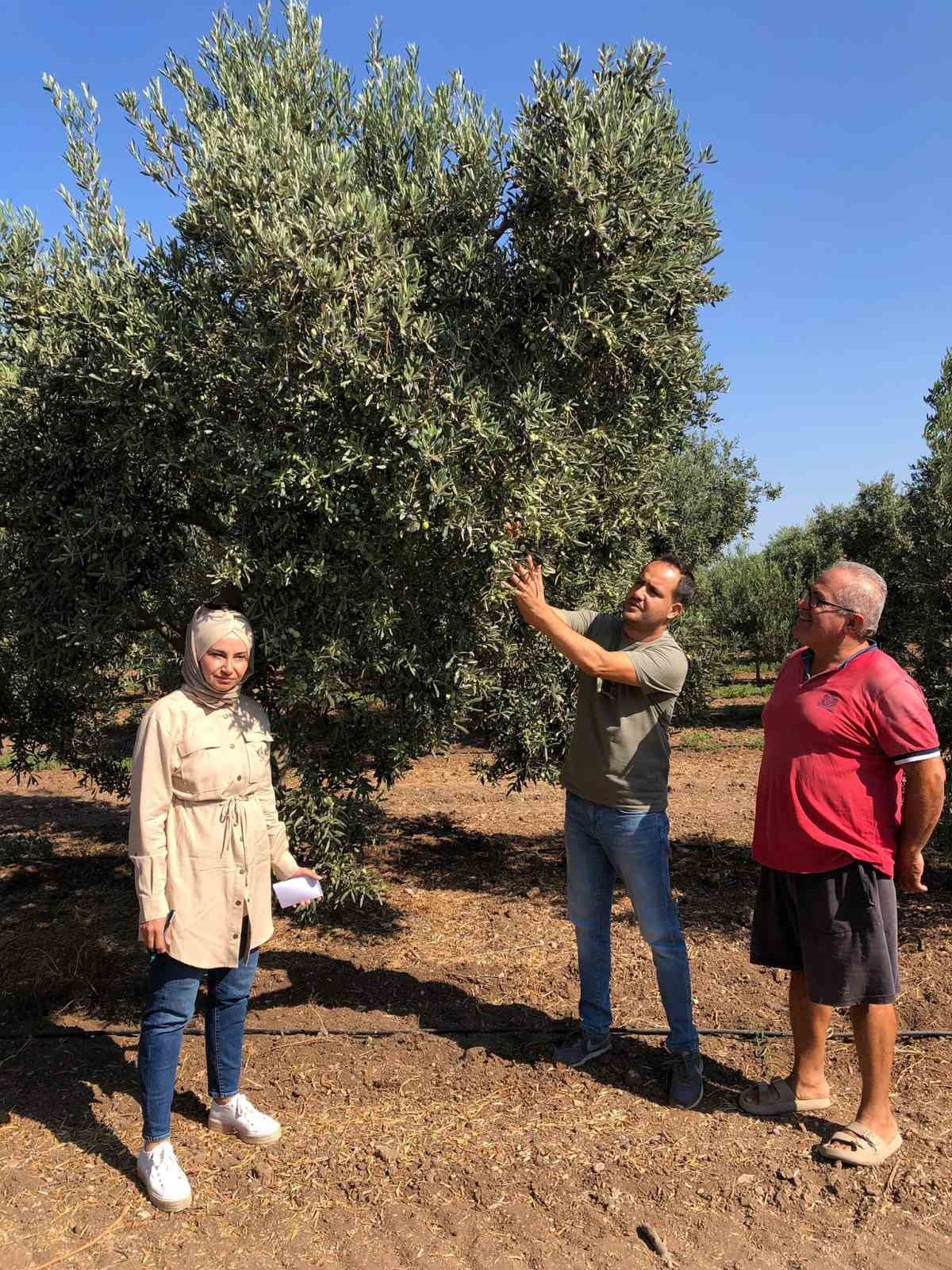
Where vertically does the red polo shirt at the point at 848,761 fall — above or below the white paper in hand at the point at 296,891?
above

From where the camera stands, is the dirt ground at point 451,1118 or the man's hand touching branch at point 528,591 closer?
the dirt ground at point 451,1118

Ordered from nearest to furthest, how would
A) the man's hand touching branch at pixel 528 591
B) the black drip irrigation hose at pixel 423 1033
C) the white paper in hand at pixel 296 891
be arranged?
the white paper in hand at pixel 296 891, the man's hand touching branch at pixel 528 591, the black drip irrigation hose at pixel 423 1033

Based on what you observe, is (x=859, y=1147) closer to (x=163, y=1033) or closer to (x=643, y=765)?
(x=643, y=765)

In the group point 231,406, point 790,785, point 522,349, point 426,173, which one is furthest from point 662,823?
point 426,173

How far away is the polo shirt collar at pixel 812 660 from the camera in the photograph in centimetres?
374

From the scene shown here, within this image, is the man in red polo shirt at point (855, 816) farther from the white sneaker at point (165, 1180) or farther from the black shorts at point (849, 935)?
the white sneaker at point (165, 1180)

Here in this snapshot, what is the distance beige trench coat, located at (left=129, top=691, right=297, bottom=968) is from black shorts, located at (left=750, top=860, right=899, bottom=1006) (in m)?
2.23

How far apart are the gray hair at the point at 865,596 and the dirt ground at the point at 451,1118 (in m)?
2.17

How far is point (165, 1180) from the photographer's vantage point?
346cm

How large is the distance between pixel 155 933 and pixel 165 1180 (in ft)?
3.18

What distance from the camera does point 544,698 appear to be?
6.05 metres

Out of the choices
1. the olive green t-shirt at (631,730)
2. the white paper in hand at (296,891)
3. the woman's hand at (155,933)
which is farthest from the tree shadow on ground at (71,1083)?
the olive green t-shirt at (631,730)

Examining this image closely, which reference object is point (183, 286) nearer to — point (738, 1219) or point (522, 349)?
→ point (522, 349)

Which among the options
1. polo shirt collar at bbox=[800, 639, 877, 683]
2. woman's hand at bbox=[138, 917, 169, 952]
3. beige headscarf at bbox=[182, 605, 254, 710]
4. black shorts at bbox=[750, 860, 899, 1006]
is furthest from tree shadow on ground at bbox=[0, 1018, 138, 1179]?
polo shirt collar at bbox=[800, 639, 877, 683]
